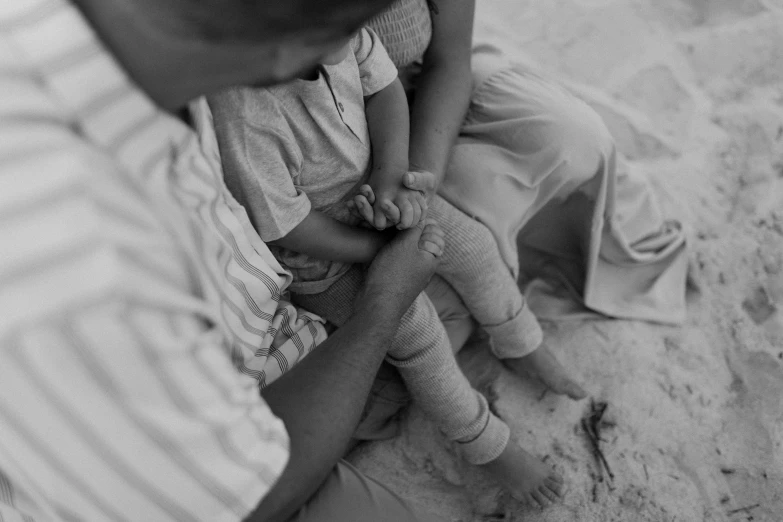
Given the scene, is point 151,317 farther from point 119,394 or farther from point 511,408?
point 511,408

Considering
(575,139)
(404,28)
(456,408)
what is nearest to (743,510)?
(456,408)

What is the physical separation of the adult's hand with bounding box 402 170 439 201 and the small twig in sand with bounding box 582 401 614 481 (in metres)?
0.75

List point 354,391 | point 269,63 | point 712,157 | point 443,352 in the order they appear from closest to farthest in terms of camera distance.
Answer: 1. point 269,63
2. point 354,391
3. point 443,352
4. point 712,157

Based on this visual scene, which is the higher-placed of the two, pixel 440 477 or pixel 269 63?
pixel 269 63

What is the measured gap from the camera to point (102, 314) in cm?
68

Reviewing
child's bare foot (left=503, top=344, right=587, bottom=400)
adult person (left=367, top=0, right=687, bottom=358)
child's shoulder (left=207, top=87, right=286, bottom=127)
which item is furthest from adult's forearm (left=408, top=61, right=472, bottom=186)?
child's bare foot (left=503, top=344, right=587, bottom=400)

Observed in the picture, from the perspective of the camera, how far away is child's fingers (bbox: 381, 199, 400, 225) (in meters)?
1.47

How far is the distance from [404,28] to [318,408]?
108 cm

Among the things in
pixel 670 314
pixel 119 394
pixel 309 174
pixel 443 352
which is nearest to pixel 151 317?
pixel 119 394

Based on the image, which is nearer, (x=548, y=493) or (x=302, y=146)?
(x=302, y=146)

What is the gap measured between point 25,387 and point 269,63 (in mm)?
461

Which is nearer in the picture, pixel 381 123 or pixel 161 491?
pixel 161 491

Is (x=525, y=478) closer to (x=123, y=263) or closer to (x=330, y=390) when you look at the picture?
(x=330, y=390)

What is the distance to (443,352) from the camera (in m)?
1.60
